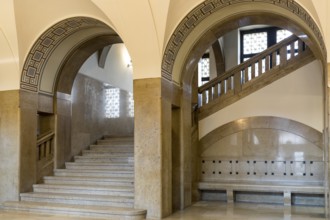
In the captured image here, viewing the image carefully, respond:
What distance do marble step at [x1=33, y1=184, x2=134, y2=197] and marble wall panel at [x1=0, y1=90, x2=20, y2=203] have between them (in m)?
0.52

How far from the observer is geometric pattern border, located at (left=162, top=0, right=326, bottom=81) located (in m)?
6.31

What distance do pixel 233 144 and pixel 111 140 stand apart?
351 cm

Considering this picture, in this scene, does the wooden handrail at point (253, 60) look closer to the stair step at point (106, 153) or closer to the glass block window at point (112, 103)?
the stair step at point (106, 153)

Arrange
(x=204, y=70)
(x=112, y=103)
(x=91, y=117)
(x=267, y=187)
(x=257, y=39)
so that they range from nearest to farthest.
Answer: (x=267, y=187) < (x=91, y=117) < (x=112, y=103) < (x=257, y=39) < (x=204, y=70)

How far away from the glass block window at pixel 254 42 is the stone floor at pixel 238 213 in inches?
250

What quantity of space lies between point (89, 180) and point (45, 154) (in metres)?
1.40

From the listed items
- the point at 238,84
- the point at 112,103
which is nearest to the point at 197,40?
the point at 238,84

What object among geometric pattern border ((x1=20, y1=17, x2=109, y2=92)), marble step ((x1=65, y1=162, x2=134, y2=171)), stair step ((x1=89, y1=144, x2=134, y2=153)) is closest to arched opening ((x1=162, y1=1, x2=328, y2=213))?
marble step ((x1=65, y1=162, x2=134, y2=171))

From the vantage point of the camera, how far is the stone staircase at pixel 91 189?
22.5 feet

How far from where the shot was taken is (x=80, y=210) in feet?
22.3

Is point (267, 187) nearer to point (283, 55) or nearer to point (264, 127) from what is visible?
point (264, 127)

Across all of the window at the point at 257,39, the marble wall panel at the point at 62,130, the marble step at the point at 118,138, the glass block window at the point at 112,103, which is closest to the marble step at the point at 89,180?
the marble wall panel at the point at 62,130

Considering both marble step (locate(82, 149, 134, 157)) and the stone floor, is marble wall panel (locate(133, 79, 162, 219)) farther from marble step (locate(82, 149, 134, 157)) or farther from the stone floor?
marble step (locate(82, 149, 134, 157))

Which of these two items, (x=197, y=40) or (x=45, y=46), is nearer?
(x=197, y=40)
